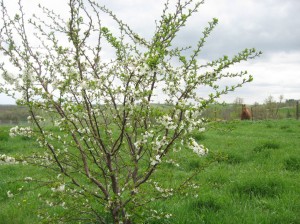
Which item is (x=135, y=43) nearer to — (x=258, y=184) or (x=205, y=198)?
(x=205, y=198)

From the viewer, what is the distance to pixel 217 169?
8484 mm

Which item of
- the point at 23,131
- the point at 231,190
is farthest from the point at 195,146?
the point at 231,190

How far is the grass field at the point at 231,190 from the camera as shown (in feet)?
17.8

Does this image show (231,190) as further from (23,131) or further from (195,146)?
(23,131)

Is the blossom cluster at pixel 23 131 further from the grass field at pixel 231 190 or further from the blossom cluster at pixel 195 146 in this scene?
the blossom cluster at pixel 195 146

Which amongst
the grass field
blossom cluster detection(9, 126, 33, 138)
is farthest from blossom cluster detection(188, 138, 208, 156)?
blossom cluster detection(9, 126, 33, 138)

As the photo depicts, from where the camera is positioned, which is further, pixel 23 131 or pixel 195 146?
pixel 23 131

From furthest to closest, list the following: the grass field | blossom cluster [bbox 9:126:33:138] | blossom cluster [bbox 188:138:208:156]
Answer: the grass field
blossom cluster [bbox 9:126:33:138]
blossom cluster [bbox 188:138:208:156]

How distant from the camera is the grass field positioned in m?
5.42

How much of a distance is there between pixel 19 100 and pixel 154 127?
5.26ft

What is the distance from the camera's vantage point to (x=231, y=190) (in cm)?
684

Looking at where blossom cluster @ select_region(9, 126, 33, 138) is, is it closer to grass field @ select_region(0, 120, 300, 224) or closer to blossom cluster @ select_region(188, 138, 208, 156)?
grass field @ select_region(0, 120, 300, 224)

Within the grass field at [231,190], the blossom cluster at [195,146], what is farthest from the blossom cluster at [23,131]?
the blossom cluster at [195,146]

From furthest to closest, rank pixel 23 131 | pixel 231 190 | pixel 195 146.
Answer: pixel 231 190, pixel 23 131, pixel 195 146
